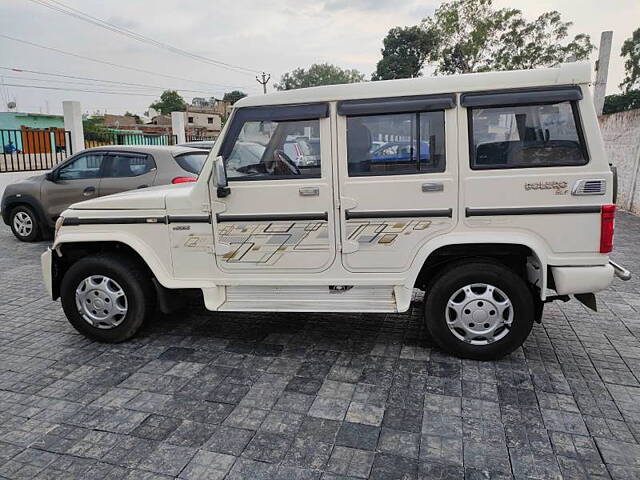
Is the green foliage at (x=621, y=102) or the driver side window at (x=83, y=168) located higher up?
the green foliage at (x=621, y=102)

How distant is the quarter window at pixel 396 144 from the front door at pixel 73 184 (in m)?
5.88

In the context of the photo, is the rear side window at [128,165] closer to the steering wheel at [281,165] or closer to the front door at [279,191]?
the front door at [279,191]

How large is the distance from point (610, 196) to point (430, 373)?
6.05ft

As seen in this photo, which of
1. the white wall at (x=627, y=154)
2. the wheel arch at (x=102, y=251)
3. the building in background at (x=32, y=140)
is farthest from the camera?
the building in background at (x=32, y=140)

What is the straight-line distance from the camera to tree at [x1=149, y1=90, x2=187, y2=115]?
83.6 metres

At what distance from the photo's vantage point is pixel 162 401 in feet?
11.3

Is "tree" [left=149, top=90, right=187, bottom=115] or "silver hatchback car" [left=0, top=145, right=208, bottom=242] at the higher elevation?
"tree" [left=149, top=90, right=187, bottom=115]

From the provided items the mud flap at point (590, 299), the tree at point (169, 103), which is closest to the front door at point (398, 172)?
the mud flap at point (590, 299)

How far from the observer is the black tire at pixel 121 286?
4270 millimetres

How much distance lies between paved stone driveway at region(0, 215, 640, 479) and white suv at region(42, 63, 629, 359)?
0.45m

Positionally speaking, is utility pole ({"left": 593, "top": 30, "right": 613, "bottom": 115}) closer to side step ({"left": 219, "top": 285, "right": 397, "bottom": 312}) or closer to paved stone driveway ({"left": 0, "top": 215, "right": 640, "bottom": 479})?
paved stone driveway ({"left": 0, "top": 215, "right": 640, "bottom": 479})

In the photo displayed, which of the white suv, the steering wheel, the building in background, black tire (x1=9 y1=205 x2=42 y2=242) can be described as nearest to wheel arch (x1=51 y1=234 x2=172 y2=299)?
the white suv

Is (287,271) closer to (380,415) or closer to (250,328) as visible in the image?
(250,328)

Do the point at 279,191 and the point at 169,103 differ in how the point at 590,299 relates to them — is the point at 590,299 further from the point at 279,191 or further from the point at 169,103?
the point at 169,103
